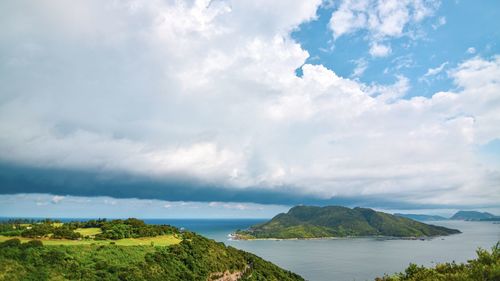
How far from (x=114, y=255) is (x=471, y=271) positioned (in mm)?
71317

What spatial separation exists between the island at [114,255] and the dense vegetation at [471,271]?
5566 cm

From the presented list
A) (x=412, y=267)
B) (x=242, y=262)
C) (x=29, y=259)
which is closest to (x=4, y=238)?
(x=29, y=259)

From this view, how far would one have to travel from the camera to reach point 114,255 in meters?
80.9

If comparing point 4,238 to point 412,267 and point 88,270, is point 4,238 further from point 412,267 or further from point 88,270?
point 412,267

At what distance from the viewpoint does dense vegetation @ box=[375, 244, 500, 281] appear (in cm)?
4153

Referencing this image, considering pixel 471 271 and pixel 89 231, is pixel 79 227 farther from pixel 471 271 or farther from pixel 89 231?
pixel 471 271

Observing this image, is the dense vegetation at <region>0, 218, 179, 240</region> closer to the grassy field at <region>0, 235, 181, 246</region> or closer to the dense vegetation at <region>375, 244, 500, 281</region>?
the grassy field at <region>0, 235, 181, 246</region>

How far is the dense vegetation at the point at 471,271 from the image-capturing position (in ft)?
136

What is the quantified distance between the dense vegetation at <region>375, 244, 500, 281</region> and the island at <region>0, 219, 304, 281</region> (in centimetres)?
5566

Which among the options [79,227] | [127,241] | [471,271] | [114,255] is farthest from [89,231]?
[471,271]

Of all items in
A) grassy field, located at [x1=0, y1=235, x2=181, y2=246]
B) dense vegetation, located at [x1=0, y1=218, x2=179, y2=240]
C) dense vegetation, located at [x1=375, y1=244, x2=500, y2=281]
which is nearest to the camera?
dense vegetation, located at [x1=375, y1=244, x2=500, y2=281]

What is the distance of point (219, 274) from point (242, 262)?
18.0 m

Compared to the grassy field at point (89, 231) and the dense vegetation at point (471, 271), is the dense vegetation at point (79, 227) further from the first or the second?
the dense vegetation at point (471, 271)

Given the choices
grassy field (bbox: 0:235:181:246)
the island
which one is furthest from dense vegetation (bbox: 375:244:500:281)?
grassy field (bbox: 0:235:181:246)
